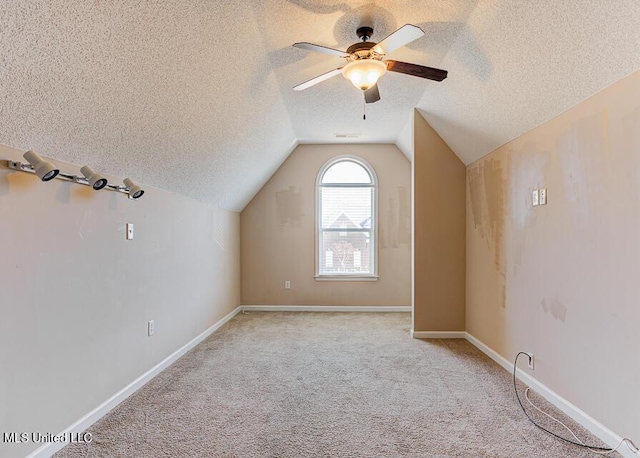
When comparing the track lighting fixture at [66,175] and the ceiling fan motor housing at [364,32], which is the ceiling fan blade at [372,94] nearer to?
the ceiling fan motor housing at [364,32]

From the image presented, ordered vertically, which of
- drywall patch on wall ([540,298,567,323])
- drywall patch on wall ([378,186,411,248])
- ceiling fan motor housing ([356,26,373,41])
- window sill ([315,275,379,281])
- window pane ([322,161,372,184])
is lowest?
window sill ([315,275,379,281])

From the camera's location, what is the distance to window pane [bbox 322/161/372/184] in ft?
18.5

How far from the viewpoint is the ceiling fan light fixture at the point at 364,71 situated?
87.5 inches

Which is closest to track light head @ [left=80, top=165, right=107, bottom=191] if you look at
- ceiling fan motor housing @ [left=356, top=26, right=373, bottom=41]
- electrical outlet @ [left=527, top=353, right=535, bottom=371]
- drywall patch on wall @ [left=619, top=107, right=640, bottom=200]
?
ceiling fan motor housing @ [left=356, top=26, right=373, bottom=41]

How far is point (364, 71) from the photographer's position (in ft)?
7.37

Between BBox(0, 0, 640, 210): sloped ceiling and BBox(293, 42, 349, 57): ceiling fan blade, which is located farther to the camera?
BBox(293, 42, 349, 57): ceiling fan blade

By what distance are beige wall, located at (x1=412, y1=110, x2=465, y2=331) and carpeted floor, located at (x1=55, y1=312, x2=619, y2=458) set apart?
0.54 meters

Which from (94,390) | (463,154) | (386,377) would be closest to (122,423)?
(94,390)

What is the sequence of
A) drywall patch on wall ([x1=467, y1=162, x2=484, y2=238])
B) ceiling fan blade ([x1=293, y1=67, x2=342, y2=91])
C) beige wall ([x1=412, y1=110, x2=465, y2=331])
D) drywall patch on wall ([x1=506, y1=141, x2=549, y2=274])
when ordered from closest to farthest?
ceiling fan blade ([x1=293, y1=67, x2=342, y2=91])
drywall patch on wall ([x1=506, y1=141, x2=549, y2=274])
drywall patch on wall ([x1=467, y1=162, x2=484, y2=238])
beige wall ([x1=412, y1=110, x2=465, y2=331])

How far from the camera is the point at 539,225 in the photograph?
2.71m

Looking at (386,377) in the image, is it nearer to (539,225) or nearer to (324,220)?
(539,225)

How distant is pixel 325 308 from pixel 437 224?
227 centimetres

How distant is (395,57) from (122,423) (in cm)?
321

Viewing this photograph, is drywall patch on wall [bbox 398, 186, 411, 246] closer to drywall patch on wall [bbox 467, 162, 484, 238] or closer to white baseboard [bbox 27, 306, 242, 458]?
drywall patch on wall [bbox 467, 162, 484, 238]
